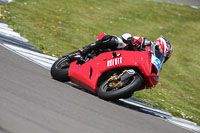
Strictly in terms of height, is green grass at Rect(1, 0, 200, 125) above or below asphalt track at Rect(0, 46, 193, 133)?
below

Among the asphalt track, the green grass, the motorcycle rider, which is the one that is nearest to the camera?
the asphalt track

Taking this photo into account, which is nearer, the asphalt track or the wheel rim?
the asphalt track

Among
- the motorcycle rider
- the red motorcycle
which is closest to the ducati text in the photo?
the red motorcycle

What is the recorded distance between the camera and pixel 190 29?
23.7 m

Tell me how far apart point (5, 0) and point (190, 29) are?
1179 cm

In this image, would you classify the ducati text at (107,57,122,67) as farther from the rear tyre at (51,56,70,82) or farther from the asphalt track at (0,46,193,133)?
the rear tyre at (51,56,70,82)

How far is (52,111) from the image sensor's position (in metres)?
4.52

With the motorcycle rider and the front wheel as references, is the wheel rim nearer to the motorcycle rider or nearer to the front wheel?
the front wheel

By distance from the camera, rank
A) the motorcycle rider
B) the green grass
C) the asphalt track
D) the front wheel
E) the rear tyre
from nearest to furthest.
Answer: the asphalt track < the front wheel < the motorcycle rider < the rear tyre < the green grass

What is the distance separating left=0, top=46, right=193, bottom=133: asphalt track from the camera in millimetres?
3953

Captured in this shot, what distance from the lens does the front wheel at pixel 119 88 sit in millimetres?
6191

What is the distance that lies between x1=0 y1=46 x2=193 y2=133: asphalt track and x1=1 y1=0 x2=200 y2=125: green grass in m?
2.74

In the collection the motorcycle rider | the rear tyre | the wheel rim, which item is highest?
the motorcycle rider

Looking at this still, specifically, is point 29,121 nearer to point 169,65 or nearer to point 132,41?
point 132,41
